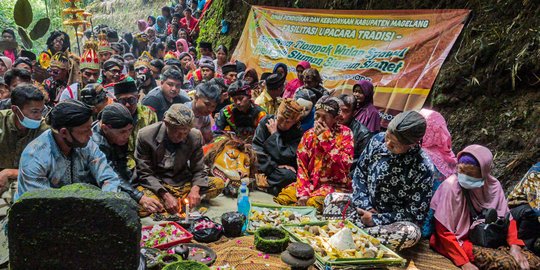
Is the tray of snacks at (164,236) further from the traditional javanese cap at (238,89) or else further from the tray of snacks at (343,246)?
the traditional javanese cap at (238,89)

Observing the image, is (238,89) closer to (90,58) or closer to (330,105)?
(330,105)

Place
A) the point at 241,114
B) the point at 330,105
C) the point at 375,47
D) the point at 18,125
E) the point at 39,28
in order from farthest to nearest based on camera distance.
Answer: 1. the point at 375,47
2. the point at 241,114
3. the point at 330,105
4. the point at 18,125
5. the point at 39,28

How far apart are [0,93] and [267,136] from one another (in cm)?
351

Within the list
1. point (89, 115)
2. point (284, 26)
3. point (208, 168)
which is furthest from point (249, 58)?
point (89, 115)

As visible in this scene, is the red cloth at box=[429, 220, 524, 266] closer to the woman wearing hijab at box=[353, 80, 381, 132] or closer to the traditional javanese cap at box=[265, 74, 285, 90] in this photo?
the woman wearing hijab at box=[353, 80, 381, 132]

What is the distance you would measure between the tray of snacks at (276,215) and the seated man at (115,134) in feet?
4.42

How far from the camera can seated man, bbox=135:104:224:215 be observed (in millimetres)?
4027

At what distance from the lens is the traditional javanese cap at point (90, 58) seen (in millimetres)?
5875

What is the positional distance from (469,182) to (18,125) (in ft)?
13.6

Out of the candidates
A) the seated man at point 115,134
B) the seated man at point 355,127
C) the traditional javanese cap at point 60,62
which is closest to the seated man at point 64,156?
the seated man at point 115,134

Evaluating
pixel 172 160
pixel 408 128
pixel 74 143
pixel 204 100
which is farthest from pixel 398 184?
pixel 74 143

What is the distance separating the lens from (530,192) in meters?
3.62

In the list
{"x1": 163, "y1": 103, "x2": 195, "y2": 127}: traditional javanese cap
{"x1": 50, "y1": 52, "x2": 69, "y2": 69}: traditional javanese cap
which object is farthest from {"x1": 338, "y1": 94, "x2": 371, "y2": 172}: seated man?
{"x1": 50, "y1": 52, "x2": 69, "y2": 69}: traditional javanese cap

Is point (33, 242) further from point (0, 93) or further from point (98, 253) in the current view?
point (0, 93)
